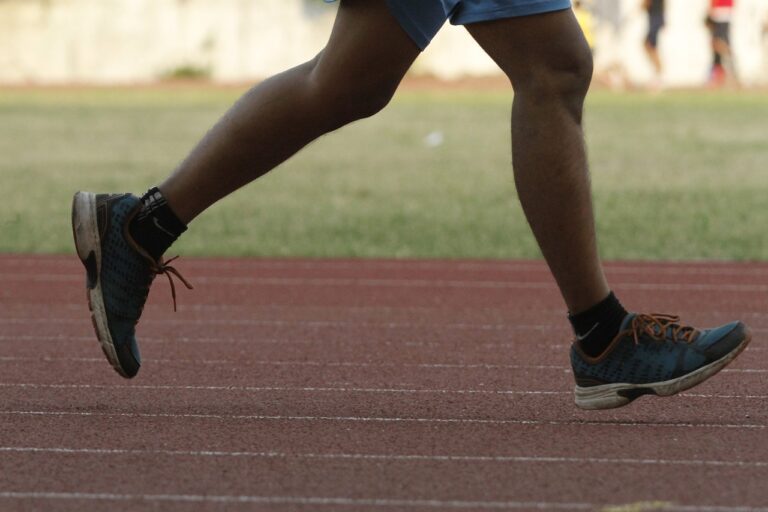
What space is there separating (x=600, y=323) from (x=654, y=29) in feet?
90.5

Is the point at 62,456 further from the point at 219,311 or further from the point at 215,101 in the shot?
the point at 215,101

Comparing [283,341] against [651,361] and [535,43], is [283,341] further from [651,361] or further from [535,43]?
[535,43]

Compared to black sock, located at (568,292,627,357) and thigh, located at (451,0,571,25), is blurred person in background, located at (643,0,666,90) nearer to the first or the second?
black sock, located at (568,292,627,357)

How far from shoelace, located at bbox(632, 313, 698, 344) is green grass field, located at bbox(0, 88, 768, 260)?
410cm

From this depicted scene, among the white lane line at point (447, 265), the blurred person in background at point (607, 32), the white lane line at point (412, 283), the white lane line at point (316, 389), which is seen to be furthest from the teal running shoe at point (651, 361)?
the blurred person in background at point (607, 32)

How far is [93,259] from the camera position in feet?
12.5

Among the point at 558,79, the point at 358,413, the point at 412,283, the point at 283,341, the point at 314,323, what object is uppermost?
the point at 558,79

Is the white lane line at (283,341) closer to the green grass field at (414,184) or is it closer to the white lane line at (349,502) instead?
the white lane line at (349,502)

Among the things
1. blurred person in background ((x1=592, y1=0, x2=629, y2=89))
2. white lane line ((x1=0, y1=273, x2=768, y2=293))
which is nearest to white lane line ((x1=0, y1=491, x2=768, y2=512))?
white lane line ((x1=0, y1=273, x2=768, y2=293))

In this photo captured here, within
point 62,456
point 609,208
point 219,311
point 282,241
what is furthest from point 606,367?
point 609,208

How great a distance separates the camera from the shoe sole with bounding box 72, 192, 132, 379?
3764 mm

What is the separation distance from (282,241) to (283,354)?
3757 millimetres

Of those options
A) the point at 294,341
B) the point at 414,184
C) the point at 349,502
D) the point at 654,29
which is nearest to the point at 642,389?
the point at 349,502

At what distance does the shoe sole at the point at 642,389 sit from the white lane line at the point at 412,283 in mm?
2859
